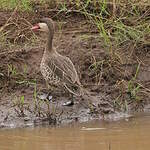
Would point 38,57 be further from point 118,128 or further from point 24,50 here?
point 118,128

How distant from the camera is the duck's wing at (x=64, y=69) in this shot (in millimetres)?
9520

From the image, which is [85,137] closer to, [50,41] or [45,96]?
[45,96]

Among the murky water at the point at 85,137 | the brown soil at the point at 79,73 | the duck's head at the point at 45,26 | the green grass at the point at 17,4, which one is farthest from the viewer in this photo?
the green grass at the point at 17,4

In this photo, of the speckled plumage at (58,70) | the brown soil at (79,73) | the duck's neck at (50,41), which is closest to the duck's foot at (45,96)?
the brown soil at (79,73)

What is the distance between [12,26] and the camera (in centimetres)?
1110

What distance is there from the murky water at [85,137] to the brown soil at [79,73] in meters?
0.36

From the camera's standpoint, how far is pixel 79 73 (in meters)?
10.2

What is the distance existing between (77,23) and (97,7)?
42 cm

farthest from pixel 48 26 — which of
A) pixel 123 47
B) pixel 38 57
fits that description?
pixel 123 47

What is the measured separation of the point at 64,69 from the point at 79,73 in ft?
2.17

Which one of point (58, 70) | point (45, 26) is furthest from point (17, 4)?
point (58, 70)

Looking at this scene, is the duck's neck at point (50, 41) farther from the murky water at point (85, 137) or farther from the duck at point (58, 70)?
the murky water at point (85, 137)

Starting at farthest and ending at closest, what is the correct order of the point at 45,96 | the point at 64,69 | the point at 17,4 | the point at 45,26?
the point at 17,4, the point at 45,26, the point at 45,96, the point at 64,69

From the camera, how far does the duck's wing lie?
9.52 metres
